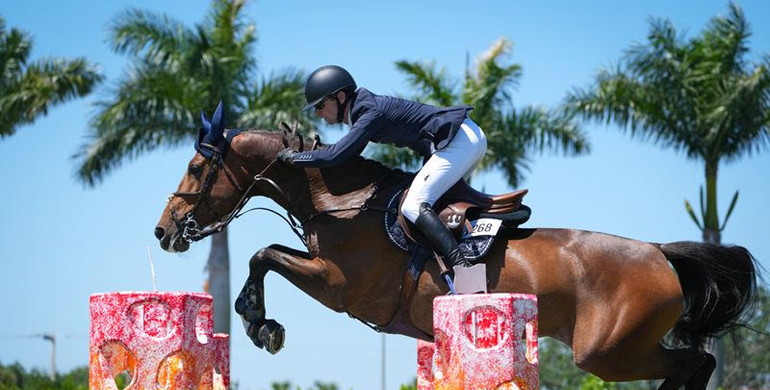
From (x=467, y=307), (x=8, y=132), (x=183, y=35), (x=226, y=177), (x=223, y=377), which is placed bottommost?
(x=223, y=377)

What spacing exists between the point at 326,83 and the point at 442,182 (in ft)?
3.63

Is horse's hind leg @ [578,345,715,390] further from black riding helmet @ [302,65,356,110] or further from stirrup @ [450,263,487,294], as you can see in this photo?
black riding helmet @ [302,65,356,110]

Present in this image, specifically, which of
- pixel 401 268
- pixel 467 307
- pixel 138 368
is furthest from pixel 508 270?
pixel 138 368

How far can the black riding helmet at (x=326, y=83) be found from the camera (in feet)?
24.6

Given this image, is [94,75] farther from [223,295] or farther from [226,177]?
[226,177]

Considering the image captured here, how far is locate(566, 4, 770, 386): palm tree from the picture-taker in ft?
75.9

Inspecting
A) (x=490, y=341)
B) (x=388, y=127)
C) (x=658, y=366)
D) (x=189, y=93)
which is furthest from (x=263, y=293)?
(x=189, y=93)

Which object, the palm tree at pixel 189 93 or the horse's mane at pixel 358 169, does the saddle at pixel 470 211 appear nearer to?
the horse's mane at pixel 358 169

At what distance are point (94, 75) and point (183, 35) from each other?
8.39 ft

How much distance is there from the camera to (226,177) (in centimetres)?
796

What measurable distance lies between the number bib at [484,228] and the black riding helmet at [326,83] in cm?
136

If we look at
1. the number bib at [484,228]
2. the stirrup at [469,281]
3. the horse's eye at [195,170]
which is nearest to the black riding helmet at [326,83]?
the horse's eye at [195,170]

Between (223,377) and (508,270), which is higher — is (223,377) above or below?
below

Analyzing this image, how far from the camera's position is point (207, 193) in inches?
312
